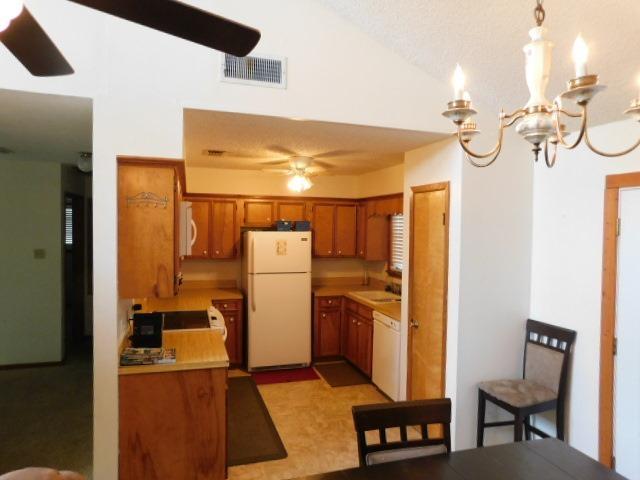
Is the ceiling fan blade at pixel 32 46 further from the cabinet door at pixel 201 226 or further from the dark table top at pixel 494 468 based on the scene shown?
the cabinet door at pixel 201 226

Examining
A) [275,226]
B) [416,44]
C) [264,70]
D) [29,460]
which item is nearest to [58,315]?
[29,460]

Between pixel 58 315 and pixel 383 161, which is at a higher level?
pixel 383 161

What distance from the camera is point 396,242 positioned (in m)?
5.26

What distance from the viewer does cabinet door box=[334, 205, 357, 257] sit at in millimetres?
5590

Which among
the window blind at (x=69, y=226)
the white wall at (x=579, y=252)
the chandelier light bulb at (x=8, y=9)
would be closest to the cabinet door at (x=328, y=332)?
the white wall at (x=579, y=252)

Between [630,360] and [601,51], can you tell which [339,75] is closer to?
[601,51]

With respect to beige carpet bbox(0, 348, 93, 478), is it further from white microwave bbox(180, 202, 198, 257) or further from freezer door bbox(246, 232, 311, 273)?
freezer door bbox(246, 232, 311, 273)

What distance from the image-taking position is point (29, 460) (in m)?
3.04

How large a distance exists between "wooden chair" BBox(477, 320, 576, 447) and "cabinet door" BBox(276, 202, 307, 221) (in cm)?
309

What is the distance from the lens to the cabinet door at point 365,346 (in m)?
4.58

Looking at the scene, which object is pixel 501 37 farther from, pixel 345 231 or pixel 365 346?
pixel 345 231

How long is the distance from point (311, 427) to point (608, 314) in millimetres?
2391

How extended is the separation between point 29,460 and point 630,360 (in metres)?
4.02

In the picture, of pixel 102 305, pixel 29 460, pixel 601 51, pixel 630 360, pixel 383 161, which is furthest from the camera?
pixel 383 161
